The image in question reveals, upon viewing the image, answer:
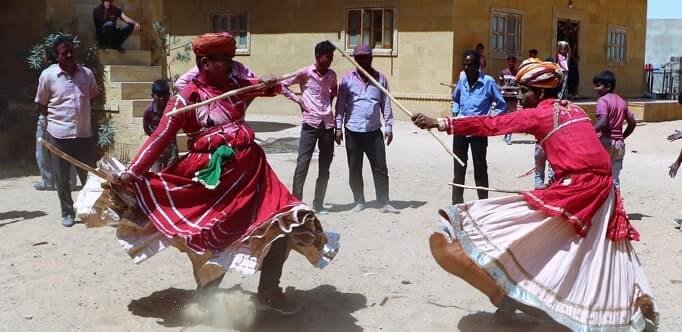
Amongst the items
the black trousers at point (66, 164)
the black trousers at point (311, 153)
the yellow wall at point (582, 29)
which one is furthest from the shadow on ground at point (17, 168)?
the yellow wall at point (582, 29)

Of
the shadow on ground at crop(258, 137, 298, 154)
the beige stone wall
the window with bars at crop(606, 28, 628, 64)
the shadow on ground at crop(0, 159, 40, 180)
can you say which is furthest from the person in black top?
the window with bars at crop(606, 28, 628, 64)

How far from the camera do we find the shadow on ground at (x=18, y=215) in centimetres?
768

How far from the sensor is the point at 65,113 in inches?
291

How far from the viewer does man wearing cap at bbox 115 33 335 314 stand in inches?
168

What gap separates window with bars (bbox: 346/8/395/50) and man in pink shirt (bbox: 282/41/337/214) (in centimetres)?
1013

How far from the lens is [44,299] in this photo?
201 inches

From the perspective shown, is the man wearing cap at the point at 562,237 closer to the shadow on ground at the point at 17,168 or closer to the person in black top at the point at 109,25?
the shadow on ground at the point at 17,168

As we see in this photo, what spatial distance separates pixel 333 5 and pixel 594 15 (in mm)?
7965

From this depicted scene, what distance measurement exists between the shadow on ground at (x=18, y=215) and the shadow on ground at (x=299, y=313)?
3.09 meters

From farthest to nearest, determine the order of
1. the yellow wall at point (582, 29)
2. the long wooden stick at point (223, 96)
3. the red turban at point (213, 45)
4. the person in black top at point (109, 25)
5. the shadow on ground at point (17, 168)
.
Answer: the yellow wall at point (582, 29)
the person in black top at point (109, 25)
the shadow on ground at point (17, 168)
the red turban at point (213, 45)
the long wooden stick at point (223, 96)

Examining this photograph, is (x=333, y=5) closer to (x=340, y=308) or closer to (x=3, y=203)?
(x=3, y=203)

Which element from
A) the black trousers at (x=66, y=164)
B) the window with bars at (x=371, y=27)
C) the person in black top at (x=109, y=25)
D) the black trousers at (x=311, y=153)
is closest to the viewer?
the black trousers at (x=66, y=164)

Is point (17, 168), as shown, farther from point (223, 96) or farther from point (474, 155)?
point (223, 96)

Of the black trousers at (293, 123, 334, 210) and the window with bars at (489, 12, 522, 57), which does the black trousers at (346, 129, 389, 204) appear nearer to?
the black trousers at (293, 123, 334, 210)
